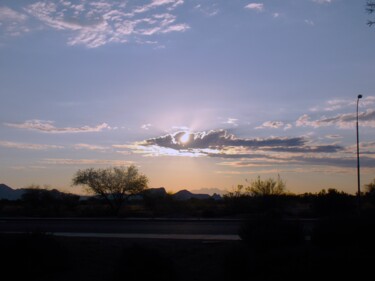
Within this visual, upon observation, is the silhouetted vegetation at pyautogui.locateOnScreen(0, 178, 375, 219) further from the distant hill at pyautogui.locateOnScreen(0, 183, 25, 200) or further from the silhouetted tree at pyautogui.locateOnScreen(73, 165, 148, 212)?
the distant hill at pyautogui.locateOnScreen(0, 183, 25, 200)

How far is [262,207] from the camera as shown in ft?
172

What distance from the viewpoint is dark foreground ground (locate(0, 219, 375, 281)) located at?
12789mm

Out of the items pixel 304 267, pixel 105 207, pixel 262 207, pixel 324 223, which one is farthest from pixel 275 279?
pixel 105 207

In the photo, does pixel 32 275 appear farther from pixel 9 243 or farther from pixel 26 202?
pixel 26 202

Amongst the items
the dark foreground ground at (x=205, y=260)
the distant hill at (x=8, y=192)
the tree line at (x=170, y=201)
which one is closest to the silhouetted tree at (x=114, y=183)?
the tree line at (x=170, y=201)

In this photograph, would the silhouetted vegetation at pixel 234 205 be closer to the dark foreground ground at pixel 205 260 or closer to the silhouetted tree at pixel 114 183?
the silhouetted tree at pixel 114 183

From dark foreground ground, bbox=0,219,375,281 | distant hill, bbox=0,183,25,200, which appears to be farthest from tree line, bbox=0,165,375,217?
distant hill, bbox=0,183,25,200

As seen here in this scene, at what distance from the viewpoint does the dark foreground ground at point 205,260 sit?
12.8 meters

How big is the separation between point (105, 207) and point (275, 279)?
46949 millimetres

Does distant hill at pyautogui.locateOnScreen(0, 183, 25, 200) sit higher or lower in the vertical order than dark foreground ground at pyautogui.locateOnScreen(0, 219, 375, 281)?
higher

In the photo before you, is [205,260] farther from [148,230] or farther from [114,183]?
[114,183]

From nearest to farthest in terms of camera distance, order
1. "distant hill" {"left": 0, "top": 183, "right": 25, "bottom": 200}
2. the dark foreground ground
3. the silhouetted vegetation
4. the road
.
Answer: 1. the dark foreground ground
2. the road
3. the silhouetted vegetation
4. "distant hill" {"left": 0, "top": 183, "right": 25, "bottom": 200}

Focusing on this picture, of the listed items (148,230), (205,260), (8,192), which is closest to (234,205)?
(148,230)

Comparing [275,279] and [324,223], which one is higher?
[324,223]
